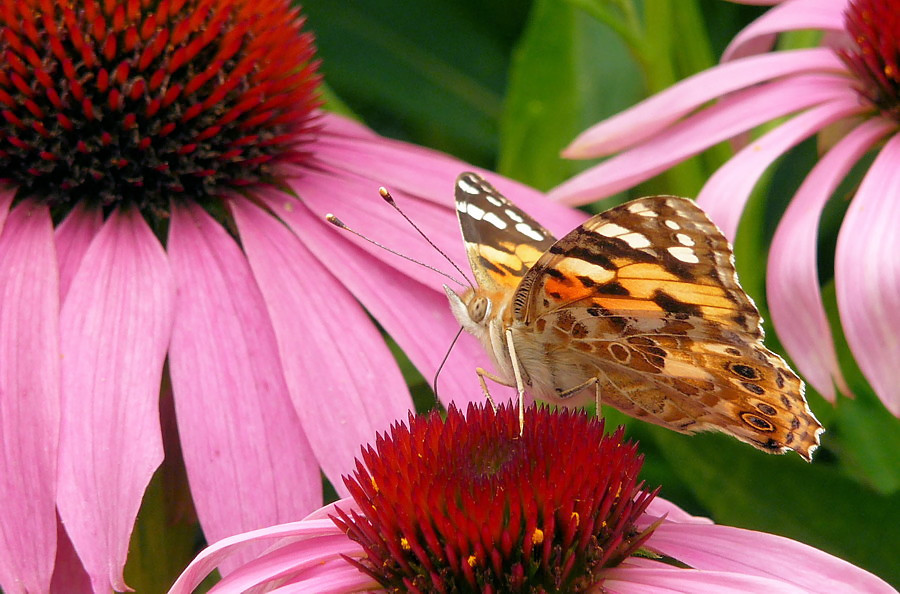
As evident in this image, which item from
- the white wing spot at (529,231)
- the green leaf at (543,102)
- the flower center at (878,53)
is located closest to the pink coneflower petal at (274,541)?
the white wing spot at (529,231)

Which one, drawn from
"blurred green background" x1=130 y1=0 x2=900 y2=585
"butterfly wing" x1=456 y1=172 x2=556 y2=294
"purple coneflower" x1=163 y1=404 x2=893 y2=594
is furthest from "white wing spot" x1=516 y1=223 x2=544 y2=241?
"purple coneflower" x1=163 y1=404 x2=893 y2=594

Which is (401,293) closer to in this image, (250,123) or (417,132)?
(250,123)

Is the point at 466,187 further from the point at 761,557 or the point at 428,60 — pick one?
the point at 428,60

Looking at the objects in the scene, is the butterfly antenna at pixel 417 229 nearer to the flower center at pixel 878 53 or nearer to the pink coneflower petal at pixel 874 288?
the pink coneflower petal at pixel 874 288

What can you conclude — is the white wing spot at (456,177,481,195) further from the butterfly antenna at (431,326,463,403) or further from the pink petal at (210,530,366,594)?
the pink petal at (210,530,366,594)

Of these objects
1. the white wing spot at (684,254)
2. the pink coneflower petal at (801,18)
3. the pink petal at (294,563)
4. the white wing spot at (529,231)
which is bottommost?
the pink petal at (294,563)
